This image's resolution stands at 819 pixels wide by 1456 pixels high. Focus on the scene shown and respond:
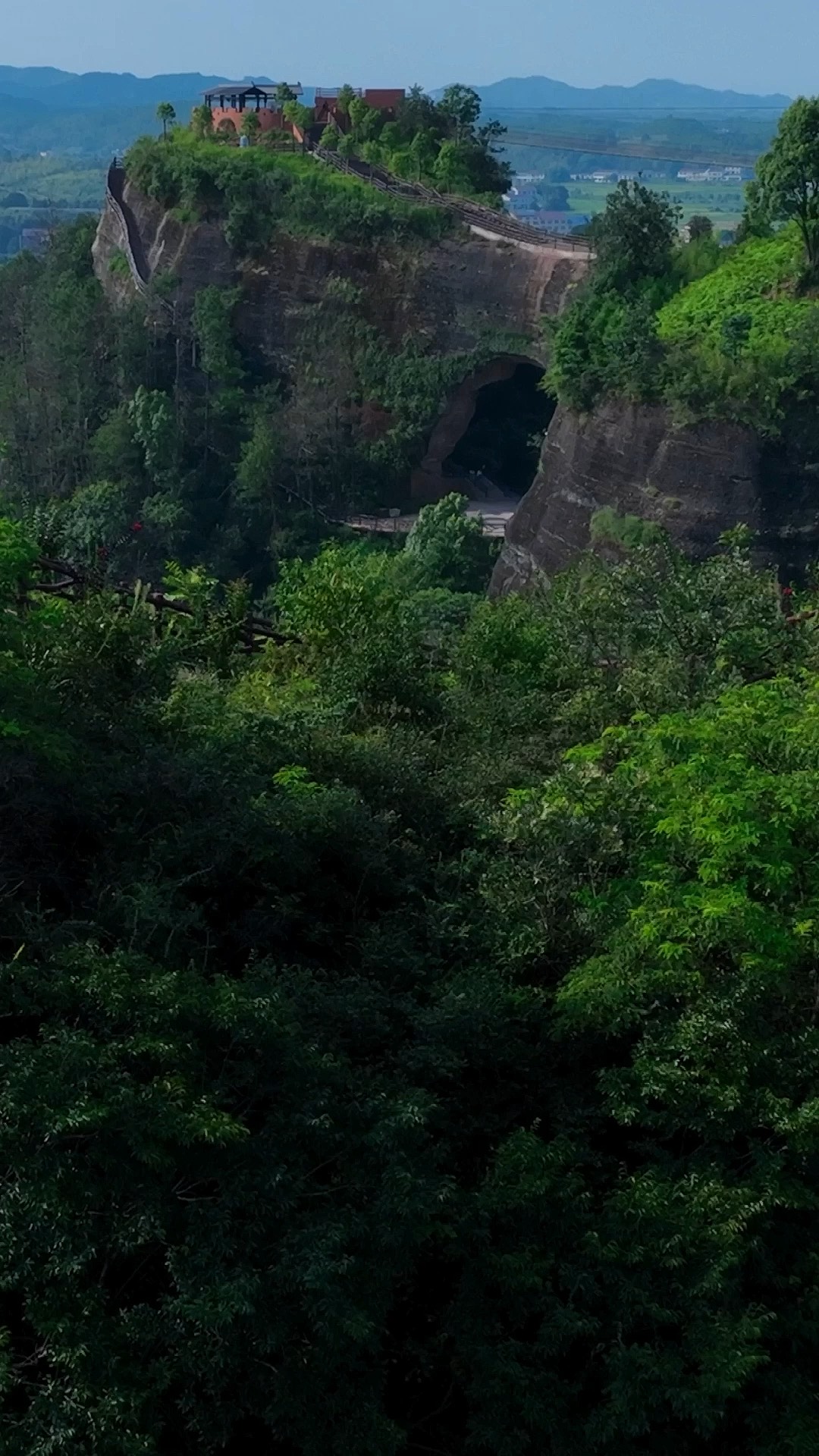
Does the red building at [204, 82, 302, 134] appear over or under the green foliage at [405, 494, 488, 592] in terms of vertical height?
over

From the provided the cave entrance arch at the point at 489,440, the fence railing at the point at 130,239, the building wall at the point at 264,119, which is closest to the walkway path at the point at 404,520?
the cave entrance arch at the point at 489,440

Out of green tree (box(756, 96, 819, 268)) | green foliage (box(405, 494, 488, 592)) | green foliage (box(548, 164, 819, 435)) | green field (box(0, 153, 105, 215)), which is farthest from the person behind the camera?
green field (box(0, 153, 105, 215))

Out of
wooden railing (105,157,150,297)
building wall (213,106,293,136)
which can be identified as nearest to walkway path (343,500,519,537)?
wooden railing (105,157,150,297)

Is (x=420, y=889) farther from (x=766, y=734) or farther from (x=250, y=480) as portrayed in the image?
(x=250, y=480)

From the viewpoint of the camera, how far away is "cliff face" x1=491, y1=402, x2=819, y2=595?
23.4m

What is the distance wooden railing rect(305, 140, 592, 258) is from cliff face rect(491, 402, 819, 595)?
23.1 feet

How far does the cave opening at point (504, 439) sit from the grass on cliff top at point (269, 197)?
16.7ft

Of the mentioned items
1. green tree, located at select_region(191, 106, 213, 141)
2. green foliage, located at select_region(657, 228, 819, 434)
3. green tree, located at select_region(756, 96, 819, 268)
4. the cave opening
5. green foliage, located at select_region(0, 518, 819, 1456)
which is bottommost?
the cave opening

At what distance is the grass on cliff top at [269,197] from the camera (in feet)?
105

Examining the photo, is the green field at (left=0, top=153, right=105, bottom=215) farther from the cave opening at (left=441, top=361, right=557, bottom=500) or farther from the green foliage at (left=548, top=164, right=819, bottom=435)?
the green foliage at (left=548, top=164, right=819, bottom=435)

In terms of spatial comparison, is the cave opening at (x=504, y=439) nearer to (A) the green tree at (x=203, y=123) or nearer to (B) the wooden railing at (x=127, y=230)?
(B) the wooden railing at (x=127, y=230)

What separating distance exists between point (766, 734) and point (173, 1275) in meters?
3.30

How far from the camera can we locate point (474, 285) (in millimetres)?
31953

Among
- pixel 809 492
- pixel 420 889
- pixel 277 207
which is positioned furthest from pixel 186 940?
pixel 277 207
